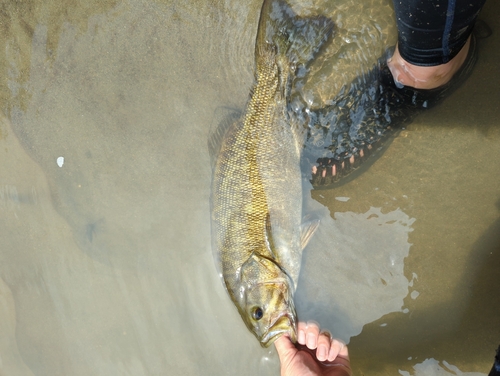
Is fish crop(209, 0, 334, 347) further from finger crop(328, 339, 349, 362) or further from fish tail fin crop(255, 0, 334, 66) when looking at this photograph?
finger crop(328, 339, 349, 362)

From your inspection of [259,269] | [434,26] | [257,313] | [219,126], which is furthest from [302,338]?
[434,26]

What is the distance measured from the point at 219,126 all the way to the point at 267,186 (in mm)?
726

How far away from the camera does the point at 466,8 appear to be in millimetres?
2305

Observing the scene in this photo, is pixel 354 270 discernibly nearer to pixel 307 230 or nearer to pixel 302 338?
pixel 307 230

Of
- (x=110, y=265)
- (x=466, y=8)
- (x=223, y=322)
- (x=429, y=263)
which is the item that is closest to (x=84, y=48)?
(x=110, y=265)

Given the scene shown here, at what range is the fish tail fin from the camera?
11.1 feet

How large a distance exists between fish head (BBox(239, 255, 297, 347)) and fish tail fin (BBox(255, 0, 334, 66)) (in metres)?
1.80

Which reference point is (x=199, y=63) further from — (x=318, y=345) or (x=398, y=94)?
(x=318, y=345)

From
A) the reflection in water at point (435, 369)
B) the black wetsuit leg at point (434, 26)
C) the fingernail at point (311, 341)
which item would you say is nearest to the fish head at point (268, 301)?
the fingernail at point (311, 341)

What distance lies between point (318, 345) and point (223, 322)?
2.95 ft

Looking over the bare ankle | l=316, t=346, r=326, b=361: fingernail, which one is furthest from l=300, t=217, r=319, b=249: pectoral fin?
the bare ankle

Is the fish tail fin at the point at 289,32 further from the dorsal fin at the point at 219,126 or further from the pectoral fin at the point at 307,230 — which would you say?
the pectoral fin at the point at 307,230

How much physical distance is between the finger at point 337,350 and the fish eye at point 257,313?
2.19 ft

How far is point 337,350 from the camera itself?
3295 mm
